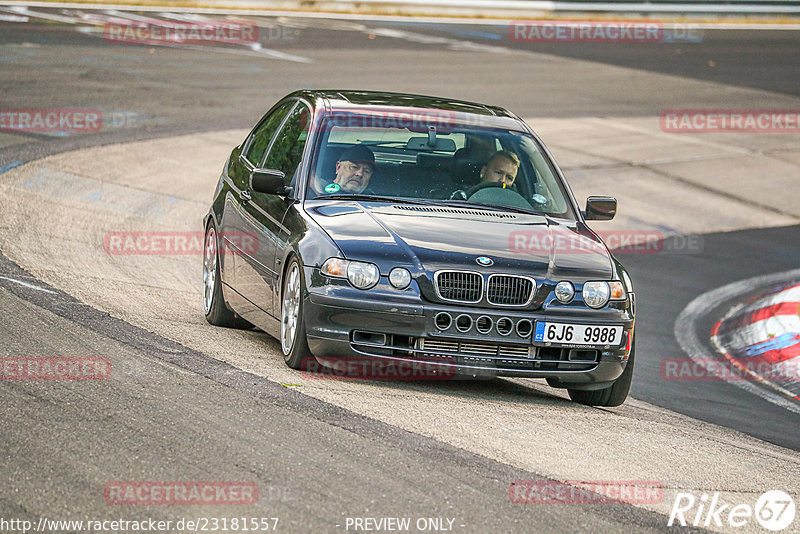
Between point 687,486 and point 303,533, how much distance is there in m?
2.00

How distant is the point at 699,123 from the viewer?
23203 millimetres

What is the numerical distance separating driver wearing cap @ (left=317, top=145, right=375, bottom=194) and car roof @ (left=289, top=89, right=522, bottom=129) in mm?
459

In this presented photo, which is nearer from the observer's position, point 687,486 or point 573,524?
point 573,524

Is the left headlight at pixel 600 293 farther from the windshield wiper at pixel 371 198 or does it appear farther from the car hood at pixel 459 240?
the windshield wiper at pixel 371 198

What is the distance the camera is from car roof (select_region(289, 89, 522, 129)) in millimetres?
8648

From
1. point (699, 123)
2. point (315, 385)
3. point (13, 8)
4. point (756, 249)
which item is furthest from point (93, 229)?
point (13, 8)

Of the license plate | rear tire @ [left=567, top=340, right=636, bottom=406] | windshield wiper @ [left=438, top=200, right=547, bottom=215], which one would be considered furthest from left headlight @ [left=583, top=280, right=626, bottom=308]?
windshield wiper @ [left=438, top=200, right=547, bottom=215]

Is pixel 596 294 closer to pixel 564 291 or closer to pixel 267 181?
pixel 564 291

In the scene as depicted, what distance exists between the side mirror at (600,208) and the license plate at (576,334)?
1245 millimetres

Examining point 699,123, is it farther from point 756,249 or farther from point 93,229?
point 93,229

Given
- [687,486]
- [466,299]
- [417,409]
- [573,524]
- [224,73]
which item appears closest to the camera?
[573,524]

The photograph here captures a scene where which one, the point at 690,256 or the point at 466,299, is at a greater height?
the point at 466,299

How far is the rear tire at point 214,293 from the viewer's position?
9000 millimetres

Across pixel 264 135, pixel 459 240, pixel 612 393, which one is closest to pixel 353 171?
pixel 459 240
